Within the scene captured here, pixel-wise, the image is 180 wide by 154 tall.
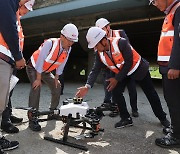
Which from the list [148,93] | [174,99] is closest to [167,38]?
[174,99]

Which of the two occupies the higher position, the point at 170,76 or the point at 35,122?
the point at 170,76

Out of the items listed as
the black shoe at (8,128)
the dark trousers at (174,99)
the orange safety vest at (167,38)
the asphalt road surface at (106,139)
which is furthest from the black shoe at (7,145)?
the orange safety vest at (167,38)

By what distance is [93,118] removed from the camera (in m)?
3.44

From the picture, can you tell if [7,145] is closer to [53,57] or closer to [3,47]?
[3,47]

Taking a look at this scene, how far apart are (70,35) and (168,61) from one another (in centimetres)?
143

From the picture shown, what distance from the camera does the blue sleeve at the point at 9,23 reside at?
2451mm

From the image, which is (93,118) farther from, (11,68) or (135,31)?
(135,31)

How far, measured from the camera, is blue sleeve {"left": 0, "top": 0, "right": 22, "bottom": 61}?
2.45 metres

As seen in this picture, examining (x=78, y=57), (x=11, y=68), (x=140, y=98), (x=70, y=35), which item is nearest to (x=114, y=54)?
(x=70, y=35)

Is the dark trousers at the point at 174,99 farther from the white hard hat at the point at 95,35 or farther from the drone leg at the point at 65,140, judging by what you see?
the drone leg at the point at 65,140

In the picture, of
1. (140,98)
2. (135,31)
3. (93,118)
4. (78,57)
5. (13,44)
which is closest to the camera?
(13,44)

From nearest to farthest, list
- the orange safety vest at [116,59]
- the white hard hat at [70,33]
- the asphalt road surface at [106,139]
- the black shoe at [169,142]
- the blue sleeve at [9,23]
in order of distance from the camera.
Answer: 1. the blue sleeve at [9,23]
2. the asphalt road surface at [106,139]
3. the black shoe at [169,142]
4. the orange safety vest at [116,59]
5. the white hard hat at [70,33]

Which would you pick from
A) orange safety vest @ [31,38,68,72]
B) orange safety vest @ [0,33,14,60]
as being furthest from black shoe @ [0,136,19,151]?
orange safety vest @ [31,38,68,72]

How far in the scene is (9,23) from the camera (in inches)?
97.5
